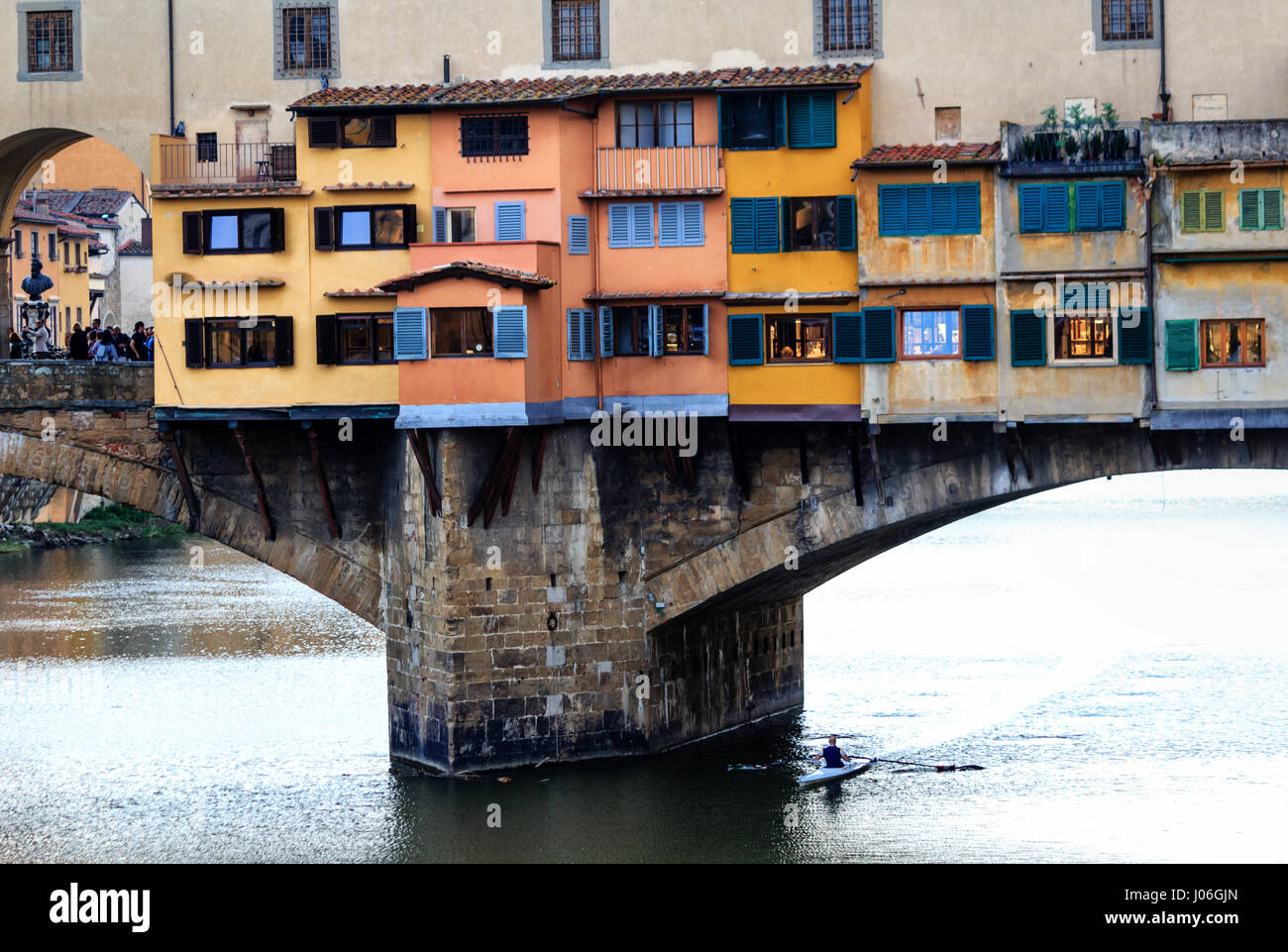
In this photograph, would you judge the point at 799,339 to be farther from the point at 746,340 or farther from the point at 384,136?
the point at 384,136

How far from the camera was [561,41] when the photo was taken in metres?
34.0

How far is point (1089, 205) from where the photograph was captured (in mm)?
31859

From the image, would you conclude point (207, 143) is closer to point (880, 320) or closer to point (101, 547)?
point (880, 320)

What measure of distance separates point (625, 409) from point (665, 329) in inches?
54.4

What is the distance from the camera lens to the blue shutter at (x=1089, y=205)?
3183 cm

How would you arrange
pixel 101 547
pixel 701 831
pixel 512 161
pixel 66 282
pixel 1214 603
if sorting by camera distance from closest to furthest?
1. pixel 701 831
2. pixel 512 161
3. pixel 1214 603
4. pixel 101 547
5. pixel 66 282

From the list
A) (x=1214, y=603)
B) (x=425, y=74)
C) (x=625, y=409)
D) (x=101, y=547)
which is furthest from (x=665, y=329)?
(x=101, y=547)

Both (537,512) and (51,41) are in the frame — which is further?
(51,41)

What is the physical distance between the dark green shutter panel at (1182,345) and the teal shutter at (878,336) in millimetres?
4055

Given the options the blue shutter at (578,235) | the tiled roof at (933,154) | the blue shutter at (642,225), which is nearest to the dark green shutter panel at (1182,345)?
the tiled roof at (933,154)

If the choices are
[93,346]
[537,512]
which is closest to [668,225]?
[537,512]

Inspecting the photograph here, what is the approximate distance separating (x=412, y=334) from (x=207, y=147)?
535cm

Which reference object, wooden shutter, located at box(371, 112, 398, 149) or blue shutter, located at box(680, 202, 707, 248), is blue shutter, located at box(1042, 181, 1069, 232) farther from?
wooden shutter, located at box(371, 112, 398, 149)

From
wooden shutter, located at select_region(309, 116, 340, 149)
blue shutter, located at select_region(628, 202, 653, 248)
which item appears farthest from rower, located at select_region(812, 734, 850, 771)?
wooden shutter, located at select_region(309, 116, 340, 149)
